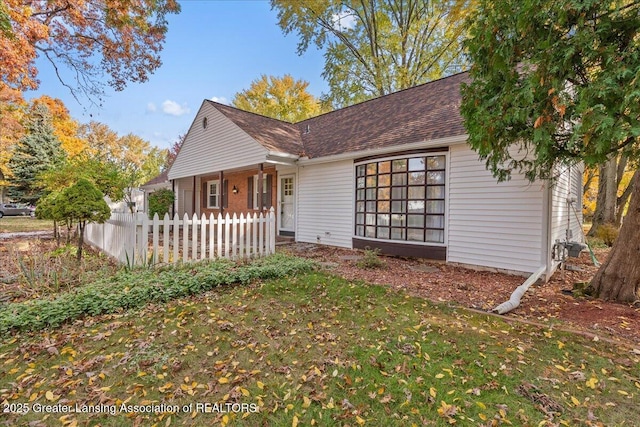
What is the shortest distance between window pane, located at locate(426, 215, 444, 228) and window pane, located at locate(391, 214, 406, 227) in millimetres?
626

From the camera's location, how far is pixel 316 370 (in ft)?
8.79

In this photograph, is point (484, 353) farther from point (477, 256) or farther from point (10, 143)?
point (10, 143)

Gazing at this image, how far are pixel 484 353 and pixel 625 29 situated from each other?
12.4 ft

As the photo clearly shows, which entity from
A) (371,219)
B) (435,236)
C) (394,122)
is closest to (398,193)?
(371,219)

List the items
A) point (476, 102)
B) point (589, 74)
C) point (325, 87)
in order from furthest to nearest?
1. point (325, 87)
2. point (476, 102)
3. point (589, 74)

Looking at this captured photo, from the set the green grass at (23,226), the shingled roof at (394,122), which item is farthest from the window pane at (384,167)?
the green grass at (23,226)

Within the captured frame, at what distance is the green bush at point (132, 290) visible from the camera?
3498mm

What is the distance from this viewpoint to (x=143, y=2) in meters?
11.1

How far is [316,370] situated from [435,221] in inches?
222

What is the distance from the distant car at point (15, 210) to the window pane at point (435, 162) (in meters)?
33.0

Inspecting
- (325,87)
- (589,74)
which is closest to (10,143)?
(325,87)

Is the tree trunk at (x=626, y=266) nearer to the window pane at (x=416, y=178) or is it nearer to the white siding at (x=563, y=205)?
the white siding at (x=563, y=205)

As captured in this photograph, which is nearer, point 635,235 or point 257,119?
point 635,235

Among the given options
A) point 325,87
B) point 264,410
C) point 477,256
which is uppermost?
point 325,87
